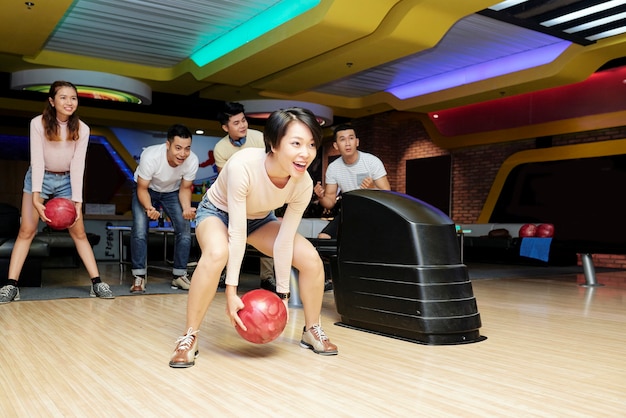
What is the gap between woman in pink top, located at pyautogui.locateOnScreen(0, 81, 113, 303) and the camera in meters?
3.67

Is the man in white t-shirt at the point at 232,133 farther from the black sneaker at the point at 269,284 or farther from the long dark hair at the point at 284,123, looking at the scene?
the long dark hair at the point at 284,123

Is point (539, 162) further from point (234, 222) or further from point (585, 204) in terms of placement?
point (234, 222)

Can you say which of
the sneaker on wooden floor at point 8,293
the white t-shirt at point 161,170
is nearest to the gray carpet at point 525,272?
the white t-shirt at point 161,170

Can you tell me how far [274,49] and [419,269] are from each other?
16.4 ft

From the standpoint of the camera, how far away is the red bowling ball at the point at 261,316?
2254 millimetres

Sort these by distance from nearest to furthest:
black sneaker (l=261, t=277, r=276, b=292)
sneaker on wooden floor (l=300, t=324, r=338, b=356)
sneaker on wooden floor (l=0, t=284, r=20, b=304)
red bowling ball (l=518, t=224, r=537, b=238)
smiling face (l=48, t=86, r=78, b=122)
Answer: sneaker on wooden floor (l=300, t=324, r=338, b=356) → smiling face (l=48, t=86, r=78, b=122) → sneaker on wooden floor (l=0, t=284, r=20, b=304) → black sneaker (l=261, t=277, r=276, b=292) → red bowling ball (l=518, t=224, r=537, b=238)

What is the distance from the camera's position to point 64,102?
12.0 ft

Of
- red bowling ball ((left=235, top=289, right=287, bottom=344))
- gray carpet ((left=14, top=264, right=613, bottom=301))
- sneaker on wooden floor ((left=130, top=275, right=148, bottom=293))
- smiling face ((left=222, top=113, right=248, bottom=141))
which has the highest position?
smiling face ((left=222, top=113, right=248, bottom=141))

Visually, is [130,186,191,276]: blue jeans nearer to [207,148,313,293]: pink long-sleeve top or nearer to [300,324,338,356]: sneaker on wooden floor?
[207,148,313,293]: pink long-sleeve top

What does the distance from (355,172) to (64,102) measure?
195cm

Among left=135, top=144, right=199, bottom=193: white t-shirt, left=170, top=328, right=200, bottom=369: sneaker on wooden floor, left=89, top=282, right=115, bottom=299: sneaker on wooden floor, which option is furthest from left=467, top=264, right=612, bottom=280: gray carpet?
left=170, top=328, right=200, bottom=369: sneaker on wooden floor

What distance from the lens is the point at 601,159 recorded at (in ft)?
28.5

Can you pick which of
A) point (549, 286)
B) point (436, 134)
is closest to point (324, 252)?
point (549, 286)

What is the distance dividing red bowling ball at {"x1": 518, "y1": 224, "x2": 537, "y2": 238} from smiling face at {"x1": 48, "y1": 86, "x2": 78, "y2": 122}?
6.78m
